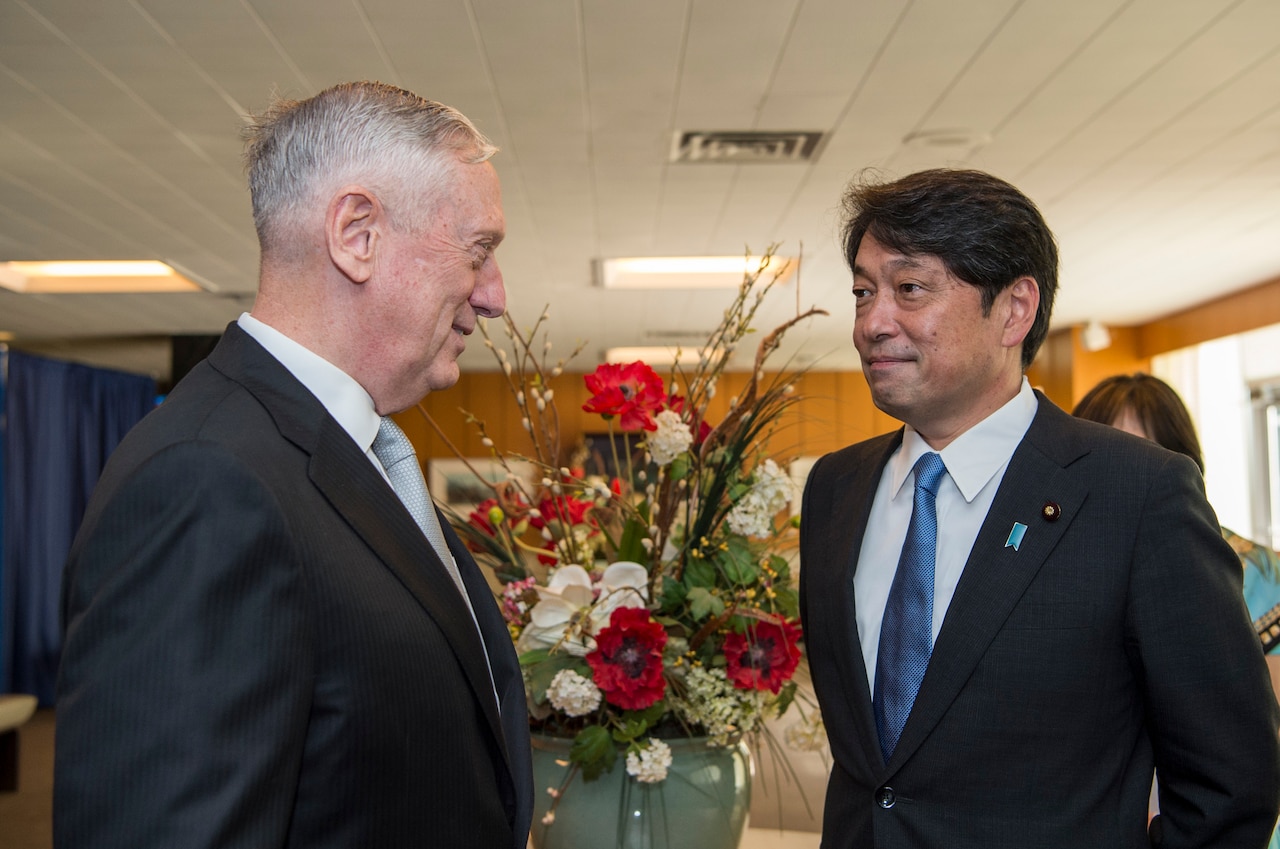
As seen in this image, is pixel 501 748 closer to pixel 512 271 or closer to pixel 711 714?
pixel 711 714

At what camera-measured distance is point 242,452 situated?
766 millimetres

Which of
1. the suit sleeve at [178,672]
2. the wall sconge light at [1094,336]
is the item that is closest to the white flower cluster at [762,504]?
the suit sleeve at [178,672]

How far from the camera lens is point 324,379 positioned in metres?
0.93

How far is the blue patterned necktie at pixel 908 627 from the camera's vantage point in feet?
4.19

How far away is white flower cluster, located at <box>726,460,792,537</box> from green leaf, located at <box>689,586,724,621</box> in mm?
119

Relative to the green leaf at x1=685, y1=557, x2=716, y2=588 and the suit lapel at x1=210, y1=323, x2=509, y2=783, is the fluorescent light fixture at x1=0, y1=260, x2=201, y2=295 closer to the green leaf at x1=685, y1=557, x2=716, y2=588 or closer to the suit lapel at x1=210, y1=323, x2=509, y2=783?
the green leaf at x1=685, y1=557, x2=716, y2=588

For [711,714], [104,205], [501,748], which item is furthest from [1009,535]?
[104,205]

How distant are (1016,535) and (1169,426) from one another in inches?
43.5

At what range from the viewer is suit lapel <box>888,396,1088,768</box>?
121cm

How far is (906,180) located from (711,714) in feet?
2.67

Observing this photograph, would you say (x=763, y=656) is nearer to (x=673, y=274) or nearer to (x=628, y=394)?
(x=628, y=394)

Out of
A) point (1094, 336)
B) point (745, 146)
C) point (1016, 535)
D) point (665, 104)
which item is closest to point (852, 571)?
point (1016, 535)

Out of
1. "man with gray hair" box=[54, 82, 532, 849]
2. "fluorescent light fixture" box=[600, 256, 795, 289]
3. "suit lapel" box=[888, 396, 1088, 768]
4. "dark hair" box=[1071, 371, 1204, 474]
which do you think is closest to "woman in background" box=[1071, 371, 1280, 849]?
"dark hair" box=[1071, 371, 1204, 474]

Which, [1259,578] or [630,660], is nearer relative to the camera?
[630,660]
